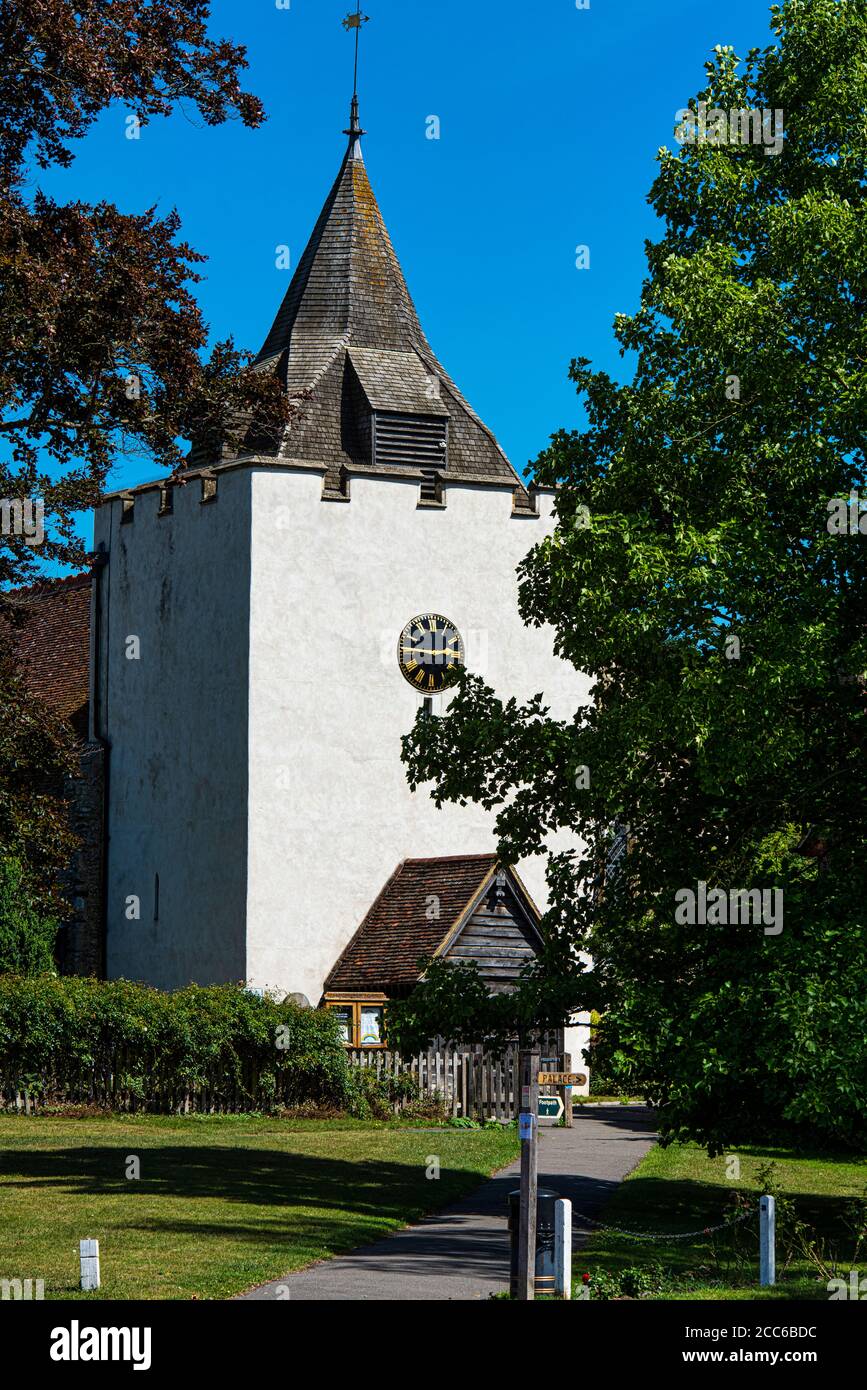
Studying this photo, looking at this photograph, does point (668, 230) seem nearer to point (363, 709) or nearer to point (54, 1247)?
point (54, 1247)

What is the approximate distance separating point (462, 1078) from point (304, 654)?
29.8 ft

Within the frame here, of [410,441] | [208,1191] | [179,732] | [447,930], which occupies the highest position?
[410,441]

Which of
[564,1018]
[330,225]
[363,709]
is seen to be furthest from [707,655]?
[330,225]

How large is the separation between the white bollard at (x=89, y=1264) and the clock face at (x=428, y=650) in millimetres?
25479

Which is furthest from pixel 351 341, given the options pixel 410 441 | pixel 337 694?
pixel 337 694

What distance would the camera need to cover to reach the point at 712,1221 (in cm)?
1912

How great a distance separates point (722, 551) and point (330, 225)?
27.1 m

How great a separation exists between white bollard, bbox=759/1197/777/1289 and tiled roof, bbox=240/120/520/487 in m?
25.6

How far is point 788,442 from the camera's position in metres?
18.6

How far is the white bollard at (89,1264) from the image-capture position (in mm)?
12156

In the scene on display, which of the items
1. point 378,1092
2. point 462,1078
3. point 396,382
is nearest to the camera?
point 378,1092

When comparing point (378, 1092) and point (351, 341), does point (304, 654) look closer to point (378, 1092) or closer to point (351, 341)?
point (351, 341)

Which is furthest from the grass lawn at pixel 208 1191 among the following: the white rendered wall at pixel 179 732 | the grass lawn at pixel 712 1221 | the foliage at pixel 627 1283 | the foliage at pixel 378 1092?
the white rendered wall at pixel 179 732

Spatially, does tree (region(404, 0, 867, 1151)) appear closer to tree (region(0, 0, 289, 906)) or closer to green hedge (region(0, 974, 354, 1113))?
tree (region(0, 0, 289, 906))
